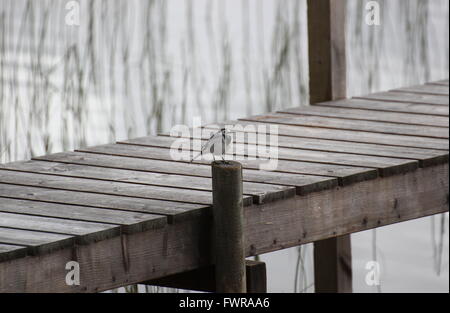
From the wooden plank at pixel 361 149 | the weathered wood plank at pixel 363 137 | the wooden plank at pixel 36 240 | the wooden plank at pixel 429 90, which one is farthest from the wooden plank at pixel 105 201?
the wooden plank at pixel 429 90

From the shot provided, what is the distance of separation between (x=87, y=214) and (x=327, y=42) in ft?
5.06

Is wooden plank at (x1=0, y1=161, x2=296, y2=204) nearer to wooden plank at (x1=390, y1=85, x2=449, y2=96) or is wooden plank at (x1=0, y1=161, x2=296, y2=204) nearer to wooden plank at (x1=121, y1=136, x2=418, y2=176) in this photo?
wooden plank at (x1=121, y1=136, x2=418, y2=176)

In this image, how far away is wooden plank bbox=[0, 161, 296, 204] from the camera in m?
2.65

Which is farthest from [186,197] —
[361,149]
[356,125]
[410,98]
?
[410,98]

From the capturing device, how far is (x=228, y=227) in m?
2.47

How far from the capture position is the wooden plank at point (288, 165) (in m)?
2.84

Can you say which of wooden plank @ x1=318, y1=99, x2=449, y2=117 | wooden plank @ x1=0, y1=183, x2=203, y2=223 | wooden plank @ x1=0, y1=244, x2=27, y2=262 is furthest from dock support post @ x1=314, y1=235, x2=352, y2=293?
wooden plank @ x1=0, y1=244, x2=27, y2=262

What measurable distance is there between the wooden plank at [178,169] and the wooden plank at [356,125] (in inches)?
25.0

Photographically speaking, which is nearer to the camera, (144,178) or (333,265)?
(144,178)

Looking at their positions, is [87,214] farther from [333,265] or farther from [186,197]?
[333,265]

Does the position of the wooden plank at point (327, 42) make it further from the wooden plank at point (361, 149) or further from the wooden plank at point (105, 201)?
Answer: the wooden plank at point (105, 201)

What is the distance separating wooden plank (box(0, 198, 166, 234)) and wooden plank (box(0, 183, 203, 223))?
0.09 ft

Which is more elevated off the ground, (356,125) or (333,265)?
(356,125)
